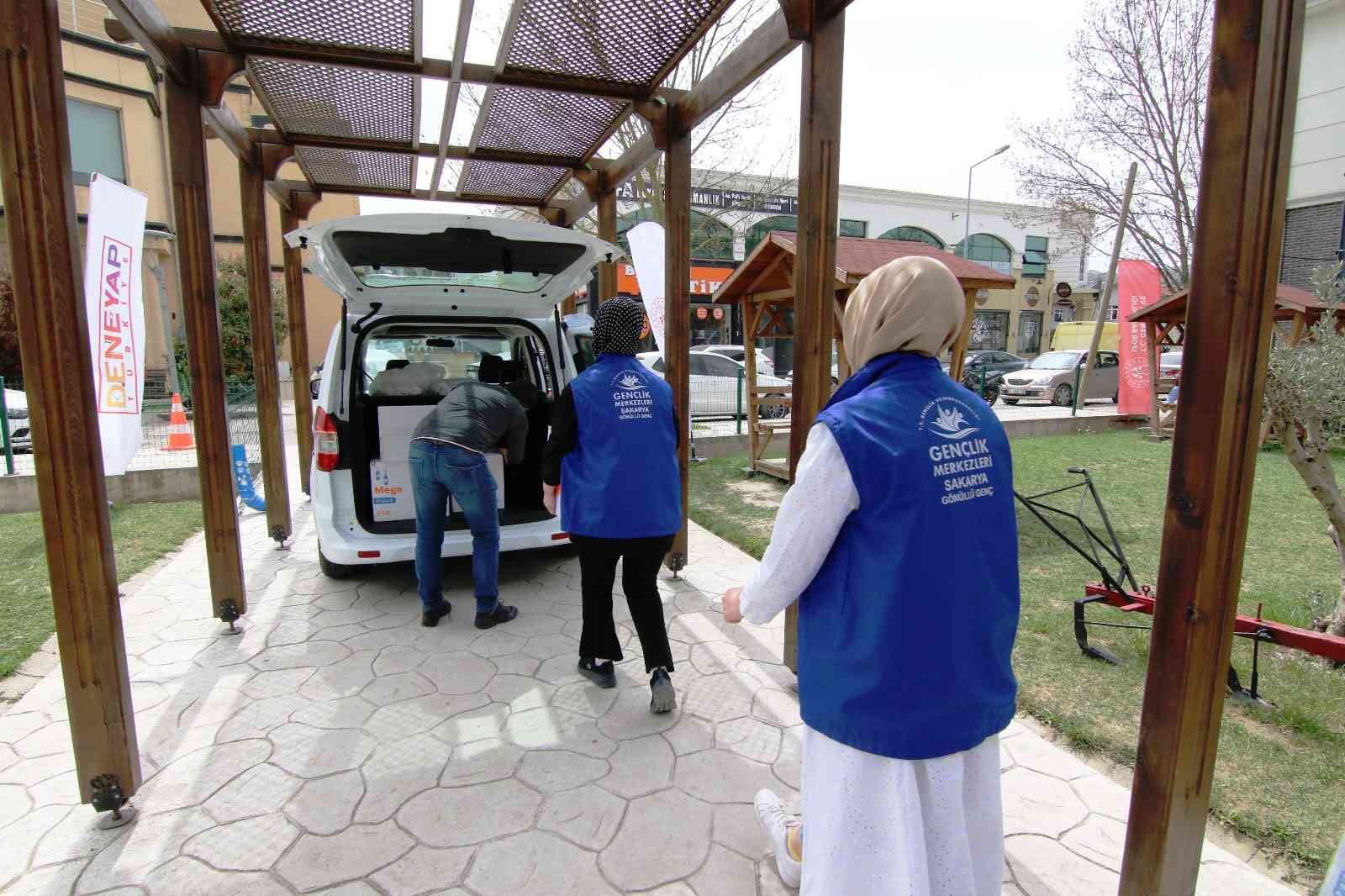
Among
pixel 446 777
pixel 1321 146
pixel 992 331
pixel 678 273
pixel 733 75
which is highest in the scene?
pixel 1321 146

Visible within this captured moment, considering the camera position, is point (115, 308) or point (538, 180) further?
point (538, 180)

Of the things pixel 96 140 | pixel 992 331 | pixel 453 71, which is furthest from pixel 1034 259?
pixel 453 71

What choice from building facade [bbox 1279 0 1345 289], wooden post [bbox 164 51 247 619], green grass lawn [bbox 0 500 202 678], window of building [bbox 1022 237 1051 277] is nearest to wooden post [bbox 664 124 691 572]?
wooden post [bbox 164 51 247 619]

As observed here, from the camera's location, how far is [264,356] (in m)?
5.63

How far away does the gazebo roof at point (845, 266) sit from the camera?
7426 millimetres

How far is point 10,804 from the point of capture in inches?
96.3

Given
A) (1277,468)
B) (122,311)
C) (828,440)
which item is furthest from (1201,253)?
(1277,468)

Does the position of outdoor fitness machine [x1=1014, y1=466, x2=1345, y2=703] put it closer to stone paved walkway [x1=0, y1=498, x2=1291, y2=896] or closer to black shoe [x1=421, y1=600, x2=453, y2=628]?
stone paved walkway [x1=0, y1=498, x2=1291, y2=896]

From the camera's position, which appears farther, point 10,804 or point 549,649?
point 549,649

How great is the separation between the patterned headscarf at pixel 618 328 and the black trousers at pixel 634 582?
0.79 meters

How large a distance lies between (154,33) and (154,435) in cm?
717

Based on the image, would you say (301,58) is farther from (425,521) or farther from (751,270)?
(751,270)

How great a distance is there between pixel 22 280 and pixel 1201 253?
3.11m

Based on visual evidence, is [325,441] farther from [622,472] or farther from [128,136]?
[128,136]
